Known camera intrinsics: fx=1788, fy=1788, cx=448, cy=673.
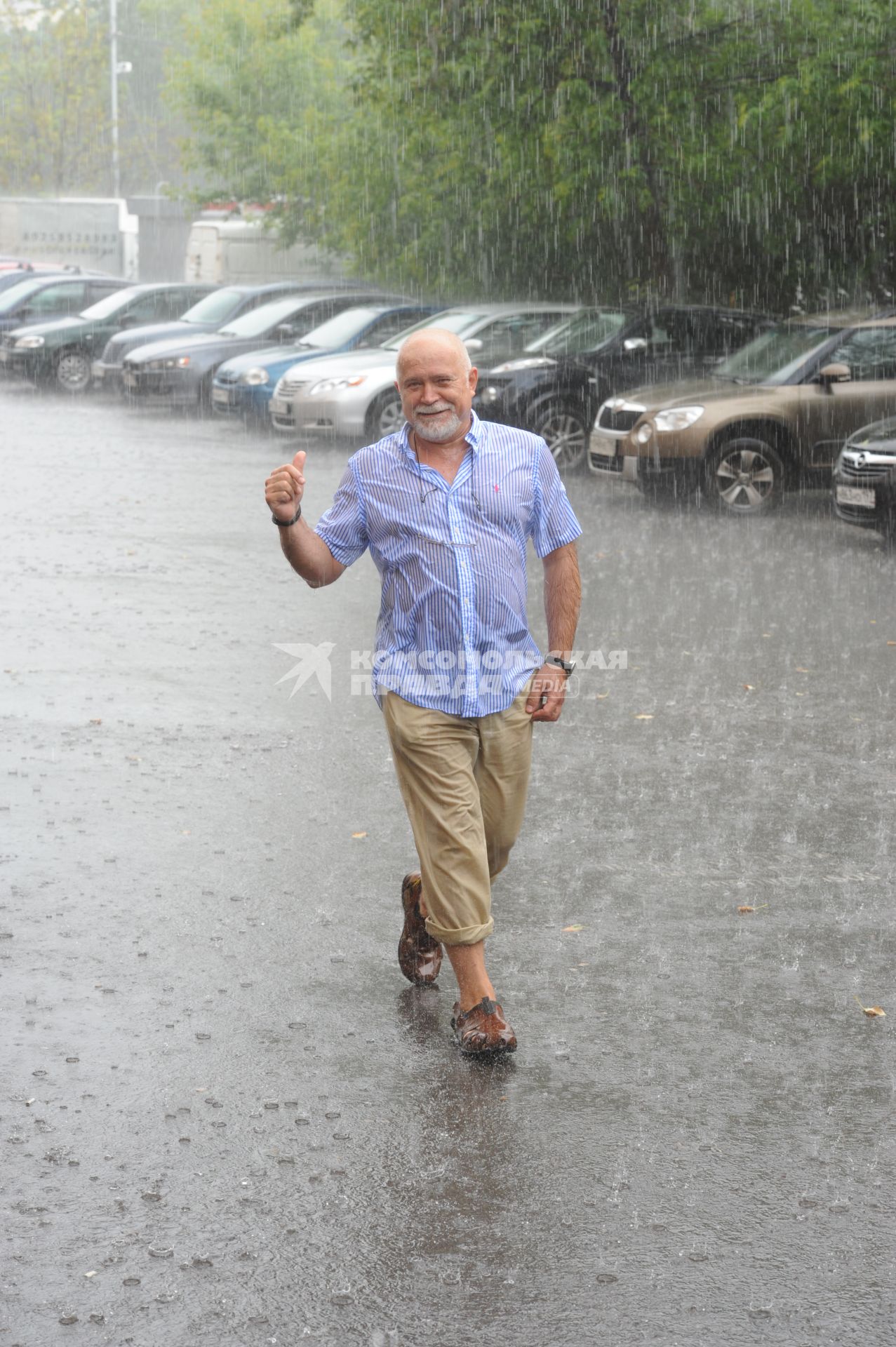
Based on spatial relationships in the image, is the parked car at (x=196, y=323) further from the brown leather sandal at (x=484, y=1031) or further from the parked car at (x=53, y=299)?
the brown leather sandal at (x=484, y=1031)

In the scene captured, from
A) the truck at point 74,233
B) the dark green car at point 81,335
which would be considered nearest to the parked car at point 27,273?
the dark green car at point 81,335

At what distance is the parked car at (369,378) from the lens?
18.8m

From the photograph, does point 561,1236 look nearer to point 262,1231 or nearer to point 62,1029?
point 262,1231

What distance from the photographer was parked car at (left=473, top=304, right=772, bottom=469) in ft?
57.6

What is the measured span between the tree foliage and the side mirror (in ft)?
12.8

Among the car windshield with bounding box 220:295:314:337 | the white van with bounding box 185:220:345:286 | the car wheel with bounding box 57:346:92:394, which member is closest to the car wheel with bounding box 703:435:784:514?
the car windshield with bounding box 220:295:314:337

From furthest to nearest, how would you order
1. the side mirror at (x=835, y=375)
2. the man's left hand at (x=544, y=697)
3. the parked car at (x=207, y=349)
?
the parked car at (x=207, y=349), the side mirror at (x=835, y=375), the man's left hand at (x=544, y=697)

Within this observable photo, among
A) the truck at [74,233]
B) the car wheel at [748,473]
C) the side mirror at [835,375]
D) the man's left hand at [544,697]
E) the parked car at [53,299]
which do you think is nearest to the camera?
the man's left hand at [544,697]

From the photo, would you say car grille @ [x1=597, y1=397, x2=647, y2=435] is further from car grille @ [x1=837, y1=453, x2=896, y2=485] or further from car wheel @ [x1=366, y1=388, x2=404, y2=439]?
car wheel @ [x1=366, y1=388, x2=404, y2=439]

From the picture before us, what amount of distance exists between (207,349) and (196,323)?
93.8 inches

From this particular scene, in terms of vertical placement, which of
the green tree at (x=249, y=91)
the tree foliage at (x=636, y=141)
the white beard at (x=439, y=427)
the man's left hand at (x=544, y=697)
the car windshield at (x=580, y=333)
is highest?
the green tree at (x=249, y=91)

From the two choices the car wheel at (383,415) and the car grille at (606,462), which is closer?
the car grille at (606,462)

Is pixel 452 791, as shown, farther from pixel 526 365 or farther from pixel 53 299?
pixel 53 299

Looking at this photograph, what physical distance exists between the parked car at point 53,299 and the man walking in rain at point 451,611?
26.1m
